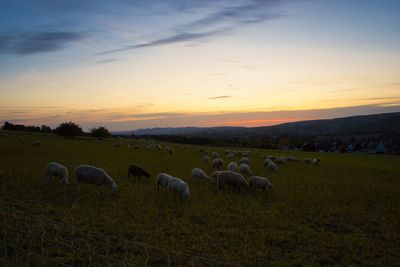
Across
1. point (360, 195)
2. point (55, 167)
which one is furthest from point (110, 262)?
point (360, 195)

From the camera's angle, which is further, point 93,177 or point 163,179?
point 163,179

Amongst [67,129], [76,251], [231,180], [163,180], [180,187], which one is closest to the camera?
[76,251]

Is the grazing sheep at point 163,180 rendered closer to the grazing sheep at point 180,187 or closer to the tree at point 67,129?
the grazing sheep at point 180,187

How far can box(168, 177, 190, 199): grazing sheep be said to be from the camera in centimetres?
1483

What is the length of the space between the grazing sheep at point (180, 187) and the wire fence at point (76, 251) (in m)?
5.52

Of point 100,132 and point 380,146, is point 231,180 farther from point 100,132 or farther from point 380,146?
point 380,146

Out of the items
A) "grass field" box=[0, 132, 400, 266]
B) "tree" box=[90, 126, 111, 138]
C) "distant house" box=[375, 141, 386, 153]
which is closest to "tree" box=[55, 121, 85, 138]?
"tree" box=[90, 126, 111, 138]

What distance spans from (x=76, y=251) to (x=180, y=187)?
708 cm

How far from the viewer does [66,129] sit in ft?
236

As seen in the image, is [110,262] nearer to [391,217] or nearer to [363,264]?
Answer: [363,264]

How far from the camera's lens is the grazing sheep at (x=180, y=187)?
14833 mm

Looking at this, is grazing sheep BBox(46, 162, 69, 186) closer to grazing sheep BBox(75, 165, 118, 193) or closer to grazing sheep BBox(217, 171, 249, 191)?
grazing sheep BBox(75, 165, 118, 193)

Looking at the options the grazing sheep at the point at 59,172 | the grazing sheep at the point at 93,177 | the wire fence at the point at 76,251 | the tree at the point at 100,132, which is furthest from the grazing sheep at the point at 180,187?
the tree at the point at 100,132

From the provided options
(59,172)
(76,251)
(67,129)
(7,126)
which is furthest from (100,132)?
(76,251)
